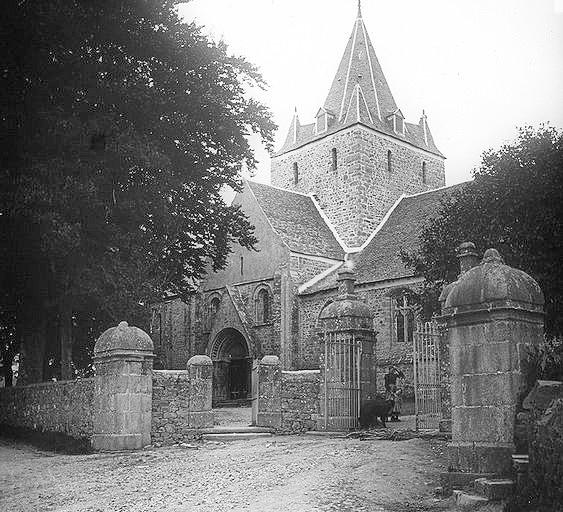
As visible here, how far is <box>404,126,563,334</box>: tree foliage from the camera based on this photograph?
15039 mm

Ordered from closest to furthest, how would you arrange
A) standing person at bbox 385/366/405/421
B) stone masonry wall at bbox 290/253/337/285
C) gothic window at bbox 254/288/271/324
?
standing person at bbox 385/366/405/421, stone masonry wall at bbox 290/253/337/285, gothic window at bbox 254/288/271/324

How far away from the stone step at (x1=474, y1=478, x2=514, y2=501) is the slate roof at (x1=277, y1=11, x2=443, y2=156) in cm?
3099

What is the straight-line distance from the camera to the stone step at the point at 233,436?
15.0 m

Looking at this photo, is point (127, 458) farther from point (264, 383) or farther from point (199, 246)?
point (199, 246)

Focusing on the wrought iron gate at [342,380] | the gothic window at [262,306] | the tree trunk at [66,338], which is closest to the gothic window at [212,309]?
the gothic window at [262,306]

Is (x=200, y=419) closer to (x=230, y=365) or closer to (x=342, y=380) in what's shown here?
(x=342, y=380)

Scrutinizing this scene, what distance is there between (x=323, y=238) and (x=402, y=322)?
7747mm

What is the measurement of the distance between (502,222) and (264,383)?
260 inches

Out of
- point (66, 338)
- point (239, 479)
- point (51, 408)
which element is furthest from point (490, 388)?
point (66, 338)

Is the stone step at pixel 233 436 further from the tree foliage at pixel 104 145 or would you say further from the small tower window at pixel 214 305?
the small tower window at pixel 214 305

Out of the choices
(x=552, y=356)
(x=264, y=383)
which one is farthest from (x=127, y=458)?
(x=552, y=356)

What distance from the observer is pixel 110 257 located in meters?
18.2

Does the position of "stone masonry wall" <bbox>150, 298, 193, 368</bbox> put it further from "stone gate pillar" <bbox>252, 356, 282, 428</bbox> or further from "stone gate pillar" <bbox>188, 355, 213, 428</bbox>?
"stone gate pillar" <bbox>188, 355, 213, 428</bbox>

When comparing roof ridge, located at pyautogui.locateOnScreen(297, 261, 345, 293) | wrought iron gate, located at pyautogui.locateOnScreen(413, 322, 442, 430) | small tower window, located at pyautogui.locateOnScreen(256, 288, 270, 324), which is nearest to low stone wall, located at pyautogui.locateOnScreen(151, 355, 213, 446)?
wrought iron gate, located at pyautogui.locateOnScreen(413, 322, 442, 430)
